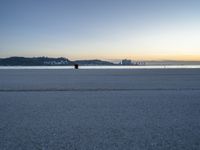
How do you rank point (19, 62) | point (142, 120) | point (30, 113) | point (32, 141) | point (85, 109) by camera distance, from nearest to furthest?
point (32, 141) < point (142, 120) < point (30, 113) < point (85, 109) < point (19, 62)

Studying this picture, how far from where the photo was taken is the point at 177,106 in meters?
9.65

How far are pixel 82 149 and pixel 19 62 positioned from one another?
417 ft

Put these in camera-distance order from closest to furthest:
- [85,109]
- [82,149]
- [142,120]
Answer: [82,149] < [142,120] < [85,109]

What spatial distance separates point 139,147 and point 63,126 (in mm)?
2134

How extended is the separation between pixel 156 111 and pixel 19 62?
408 feet

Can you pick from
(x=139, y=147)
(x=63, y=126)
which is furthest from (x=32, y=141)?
(x=139, y=147)

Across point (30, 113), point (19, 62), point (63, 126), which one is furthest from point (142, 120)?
point (19, 62)

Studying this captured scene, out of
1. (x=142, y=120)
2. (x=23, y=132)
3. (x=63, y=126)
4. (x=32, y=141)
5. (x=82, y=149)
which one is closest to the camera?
(x=82, y=149)

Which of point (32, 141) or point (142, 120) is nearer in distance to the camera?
point (32, 141)

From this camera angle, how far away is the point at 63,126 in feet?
22.8

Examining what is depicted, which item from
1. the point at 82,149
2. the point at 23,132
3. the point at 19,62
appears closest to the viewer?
the point at 82,149

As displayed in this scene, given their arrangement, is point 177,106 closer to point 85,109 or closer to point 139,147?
point 85,109

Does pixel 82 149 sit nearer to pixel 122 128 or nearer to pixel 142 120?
pixel 122 128

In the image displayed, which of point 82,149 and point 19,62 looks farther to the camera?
point 19,62
